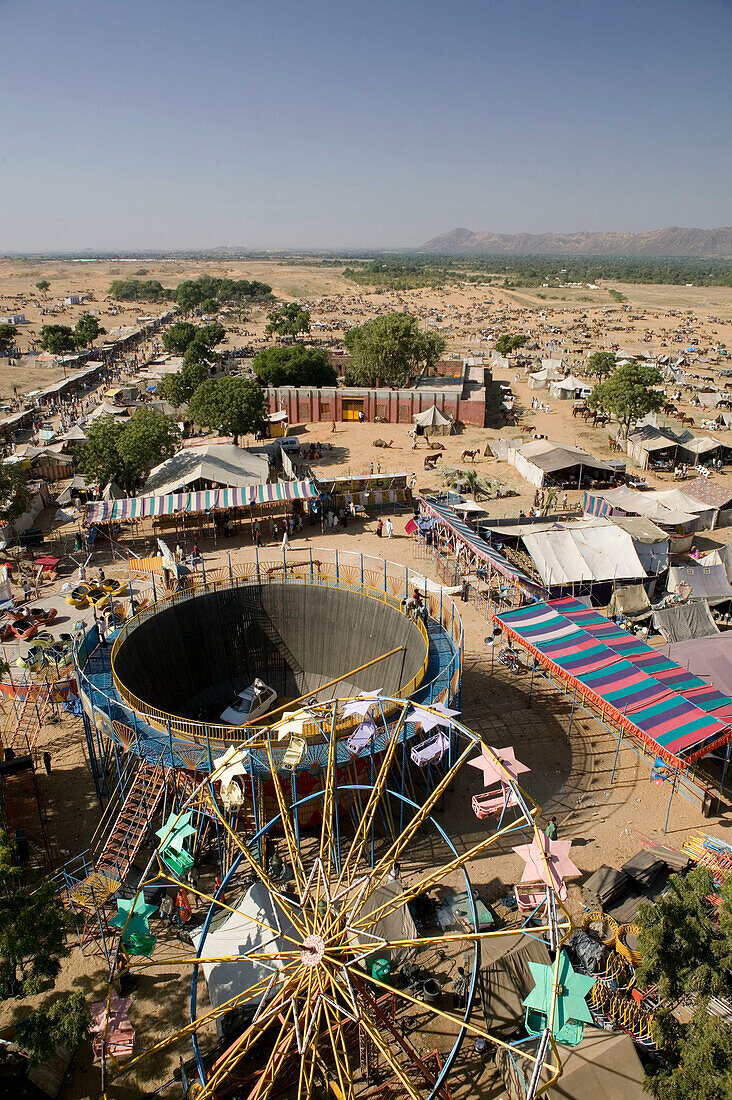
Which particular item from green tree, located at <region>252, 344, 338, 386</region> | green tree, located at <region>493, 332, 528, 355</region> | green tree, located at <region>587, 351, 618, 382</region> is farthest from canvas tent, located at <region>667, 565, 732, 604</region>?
green tree, located at <region>493, 332, 528, 355</region>

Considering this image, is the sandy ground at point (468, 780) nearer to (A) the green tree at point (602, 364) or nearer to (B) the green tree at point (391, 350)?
(B) the green tree at point (391, 350)

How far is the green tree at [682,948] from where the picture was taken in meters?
9.73

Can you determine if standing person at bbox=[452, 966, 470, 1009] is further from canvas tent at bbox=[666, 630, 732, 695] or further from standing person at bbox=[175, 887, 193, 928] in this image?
canvas tent at bbox=[666, 630, 732, 695]

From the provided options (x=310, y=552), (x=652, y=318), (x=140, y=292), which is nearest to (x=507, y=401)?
(x=310, y=552)

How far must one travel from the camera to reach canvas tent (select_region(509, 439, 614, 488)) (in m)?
38.4

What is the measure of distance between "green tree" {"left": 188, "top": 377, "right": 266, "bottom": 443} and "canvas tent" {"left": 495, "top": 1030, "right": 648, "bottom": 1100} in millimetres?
39975

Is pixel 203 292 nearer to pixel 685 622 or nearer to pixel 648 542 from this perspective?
pixel 648 542

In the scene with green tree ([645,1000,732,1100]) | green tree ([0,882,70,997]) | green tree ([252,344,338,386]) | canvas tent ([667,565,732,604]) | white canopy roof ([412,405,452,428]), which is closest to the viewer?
green tree ([645,1000,732,1100])

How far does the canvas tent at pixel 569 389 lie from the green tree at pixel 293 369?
2156cm

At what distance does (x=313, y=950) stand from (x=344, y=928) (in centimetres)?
51

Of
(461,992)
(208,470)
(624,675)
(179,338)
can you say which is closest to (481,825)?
(461,992)

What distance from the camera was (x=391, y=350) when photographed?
59.8 meters

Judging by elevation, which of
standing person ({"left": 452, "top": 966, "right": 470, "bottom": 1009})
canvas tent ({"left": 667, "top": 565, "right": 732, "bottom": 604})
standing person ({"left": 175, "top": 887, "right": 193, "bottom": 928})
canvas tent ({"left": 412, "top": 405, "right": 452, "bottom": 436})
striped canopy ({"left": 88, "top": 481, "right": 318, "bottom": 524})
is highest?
canvas tent ({"left": 412, "top": 405, "right": 452, "bottom": 436})

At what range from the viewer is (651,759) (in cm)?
1897
